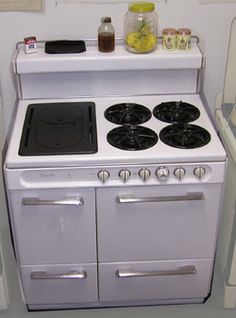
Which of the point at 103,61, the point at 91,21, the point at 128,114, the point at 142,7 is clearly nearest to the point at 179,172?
the point at 128,114

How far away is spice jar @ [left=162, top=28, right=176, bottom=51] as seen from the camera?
7.19 ft

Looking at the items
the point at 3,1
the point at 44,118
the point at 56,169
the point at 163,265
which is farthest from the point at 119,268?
the point at 3,1

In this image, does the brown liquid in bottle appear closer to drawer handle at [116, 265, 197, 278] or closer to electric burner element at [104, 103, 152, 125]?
electric burner element at [104, 103, 152, 125]

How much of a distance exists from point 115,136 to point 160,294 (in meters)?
0.78

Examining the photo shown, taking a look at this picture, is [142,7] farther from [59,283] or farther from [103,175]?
[59,283]

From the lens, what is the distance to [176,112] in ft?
7.09

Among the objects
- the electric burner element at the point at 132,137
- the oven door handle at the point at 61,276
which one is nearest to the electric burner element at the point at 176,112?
the electric burner element at the point at 132,137

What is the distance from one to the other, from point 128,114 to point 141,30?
1.24 ft

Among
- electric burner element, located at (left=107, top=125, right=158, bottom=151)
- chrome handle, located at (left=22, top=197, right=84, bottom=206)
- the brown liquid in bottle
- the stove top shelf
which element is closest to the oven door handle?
chrome handle, located at (left=22, top=197, right=84, bottom=206)

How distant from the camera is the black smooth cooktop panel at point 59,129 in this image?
1936mm

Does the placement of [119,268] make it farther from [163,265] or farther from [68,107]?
[68,107]

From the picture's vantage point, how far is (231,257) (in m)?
2.20

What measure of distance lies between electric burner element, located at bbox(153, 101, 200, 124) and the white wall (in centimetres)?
33

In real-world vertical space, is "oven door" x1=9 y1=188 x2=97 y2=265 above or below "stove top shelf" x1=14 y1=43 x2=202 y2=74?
below
